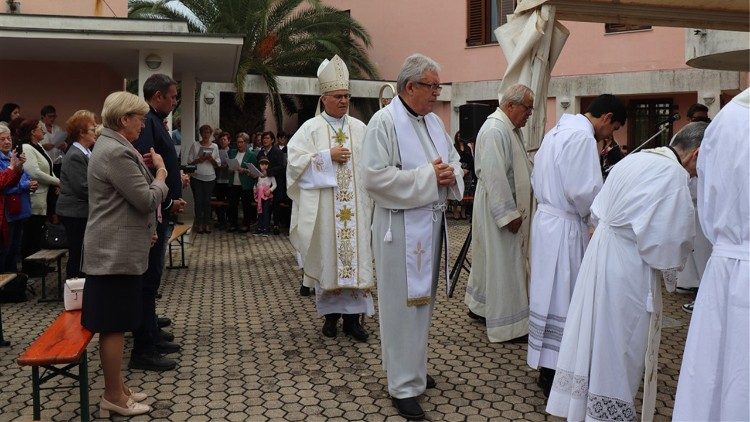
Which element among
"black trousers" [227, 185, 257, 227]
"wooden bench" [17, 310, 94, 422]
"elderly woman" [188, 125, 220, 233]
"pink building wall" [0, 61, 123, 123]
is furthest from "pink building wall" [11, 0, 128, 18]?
"wooden bench" [17, 310, 94, 422]

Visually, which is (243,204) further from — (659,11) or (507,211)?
(659,11)

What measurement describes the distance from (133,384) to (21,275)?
3331 mm

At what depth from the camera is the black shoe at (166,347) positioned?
5.41m

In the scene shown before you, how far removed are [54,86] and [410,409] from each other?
36.6 feet

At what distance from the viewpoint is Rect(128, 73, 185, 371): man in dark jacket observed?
16.6 ft

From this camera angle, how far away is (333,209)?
612 cm

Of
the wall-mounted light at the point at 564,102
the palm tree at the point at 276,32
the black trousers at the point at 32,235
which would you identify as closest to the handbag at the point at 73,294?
the black trousers at the point at 32,235

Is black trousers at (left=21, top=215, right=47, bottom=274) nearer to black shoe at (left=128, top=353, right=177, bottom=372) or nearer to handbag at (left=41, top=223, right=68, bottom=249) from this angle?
handbag at (left=41, top=223, right=68, bottom=249)

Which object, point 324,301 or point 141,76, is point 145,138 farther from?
point 141,76

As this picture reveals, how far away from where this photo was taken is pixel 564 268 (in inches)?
182

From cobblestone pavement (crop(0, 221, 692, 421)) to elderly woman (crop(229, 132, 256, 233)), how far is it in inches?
237

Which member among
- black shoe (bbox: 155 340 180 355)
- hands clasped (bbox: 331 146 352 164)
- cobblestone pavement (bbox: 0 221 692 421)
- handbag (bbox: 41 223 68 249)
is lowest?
cobblestone pavement (bbox: 0 221 692 421)

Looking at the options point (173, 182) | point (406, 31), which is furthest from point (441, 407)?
point (406, 31)

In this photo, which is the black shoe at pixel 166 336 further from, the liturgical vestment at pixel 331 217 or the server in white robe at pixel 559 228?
the server in white robe at pixel 559 228
